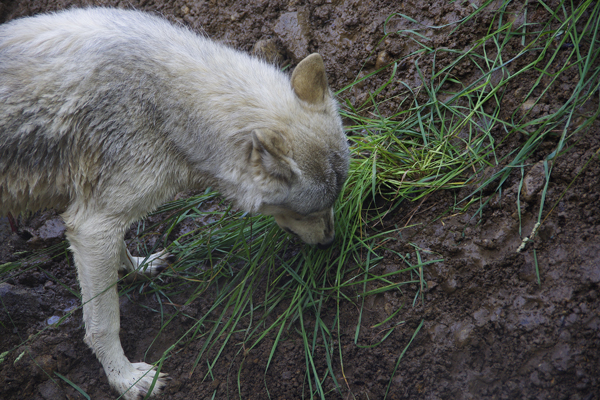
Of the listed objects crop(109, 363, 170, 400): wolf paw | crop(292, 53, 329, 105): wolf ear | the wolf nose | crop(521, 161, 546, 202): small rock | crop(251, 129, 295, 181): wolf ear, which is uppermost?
crop(292, 53, 329, 105): wolf ear

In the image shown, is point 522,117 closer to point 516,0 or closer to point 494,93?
point 494,93

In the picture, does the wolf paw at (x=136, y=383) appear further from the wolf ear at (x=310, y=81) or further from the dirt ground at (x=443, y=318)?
the wolf ear at (x=310, y=81)

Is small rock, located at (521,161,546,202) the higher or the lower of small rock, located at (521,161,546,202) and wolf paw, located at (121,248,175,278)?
the higher

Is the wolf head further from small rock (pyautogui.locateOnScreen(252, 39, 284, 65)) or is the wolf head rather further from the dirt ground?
small rock (pyautogui.locateOnScreen(252, 39, 284, 65))

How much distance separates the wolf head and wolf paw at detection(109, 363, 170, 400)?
1632mm

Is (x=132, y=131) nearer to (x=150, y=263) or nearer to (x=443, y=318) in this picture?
(x=150, y=263)

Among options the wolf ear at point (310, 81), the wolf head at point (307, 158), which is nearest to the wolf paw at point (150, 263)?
the wolf head at point (307, 158)

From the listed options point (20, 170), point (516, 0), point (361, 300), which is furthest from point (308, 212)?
point (516, 0)

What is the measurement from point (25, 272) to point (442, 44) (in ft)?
15.6

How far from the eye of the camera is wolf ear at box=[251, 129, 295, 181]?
2639mm

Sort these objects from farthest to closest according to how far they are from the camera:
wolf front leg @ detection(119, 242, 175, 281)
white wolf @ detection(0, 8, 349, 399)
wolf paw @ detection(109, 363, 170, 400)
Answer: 1. wolf front leg @ detection(119, 242, 175, 281)
2. wolf paw @ detection(109, 363, 170, 400)
3. white wolf @ detection(0, 8, 349, 399)

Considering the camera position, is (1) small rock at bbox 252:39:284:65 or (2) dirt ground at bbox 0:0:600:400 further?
(1) small rock at bbox 252:39:284:65

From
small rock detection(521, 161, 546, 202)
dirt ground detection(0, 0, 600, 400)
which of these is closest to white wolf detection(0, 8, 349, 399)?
dirt ground detection(0, 0, 600, 400)

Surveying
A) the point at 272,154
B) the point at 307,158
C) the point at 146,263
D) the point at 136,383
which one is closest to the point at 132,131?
the point at 272,154
